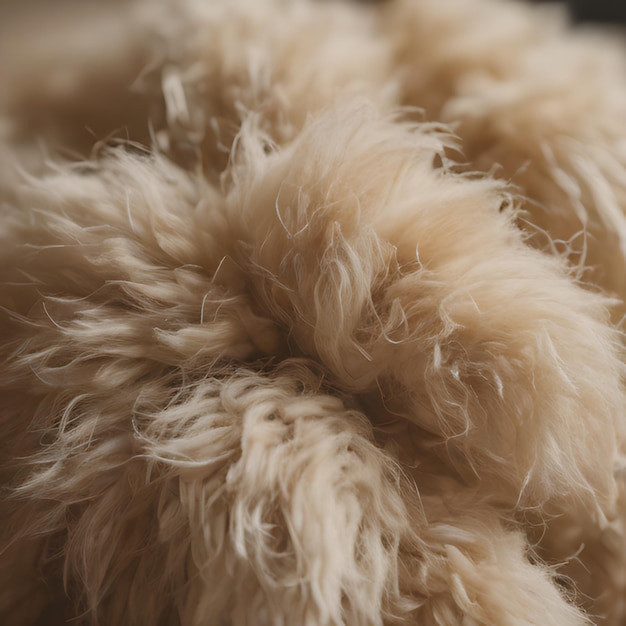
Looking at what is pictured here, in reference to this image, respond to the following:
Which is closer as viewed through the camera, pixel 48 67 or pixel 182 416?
pixel 182 416

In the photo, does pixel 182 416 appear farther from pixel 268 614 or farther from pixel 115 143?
pixel 115 143

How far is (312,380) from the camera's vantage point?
0.34 meters

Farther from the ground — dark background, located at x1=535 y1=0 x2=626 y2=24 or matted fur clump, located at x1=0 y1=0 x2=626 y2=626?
dark background, located at x1=535 y1=0 x2=626 y2=24

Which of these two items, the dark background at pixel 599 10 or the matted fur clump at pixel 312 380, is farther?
the dark background at pixel 599 10

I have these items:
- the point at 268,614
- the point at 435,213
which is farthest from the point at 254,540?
the point at 435,213

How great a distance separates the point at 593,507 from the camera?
360 millimetres

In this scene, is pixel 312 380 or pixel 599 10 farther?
pixel 599 10

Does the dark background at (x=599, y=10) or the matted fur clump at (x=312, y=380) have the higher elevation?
the dark background at (x=599, y=10)

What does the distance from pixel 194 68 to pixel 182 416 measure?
210mm

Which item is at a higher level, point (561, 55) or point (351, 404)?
point (561, 55)

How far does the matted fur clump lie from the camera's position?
0.99 feet

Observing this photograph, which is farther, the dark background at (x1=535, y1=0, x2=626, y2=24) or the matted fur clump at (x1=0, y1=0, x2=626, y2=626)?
the dark background at (x1=535, y1=0, x2=626, y2=24)

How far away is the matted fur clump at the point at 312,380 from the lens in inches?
11.9

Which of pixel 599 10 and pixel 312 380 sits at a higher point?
pixel 599 10
